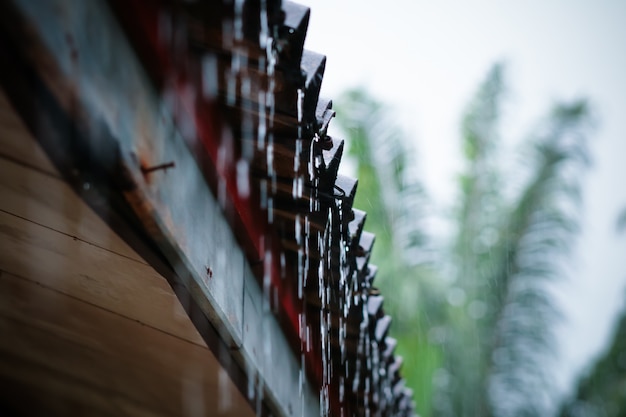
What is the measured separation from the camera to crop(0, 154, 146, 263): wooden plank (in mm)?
1974

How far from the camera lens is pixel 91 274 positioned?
99.8 inches

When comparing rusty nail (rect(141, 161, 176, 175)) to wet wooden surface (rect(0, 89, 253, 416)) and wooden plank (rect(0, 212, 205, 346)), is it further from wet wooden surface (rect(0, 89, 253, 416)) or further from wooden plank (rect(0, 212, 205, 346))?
wooden plank (rect(0, 212, 205, 346))

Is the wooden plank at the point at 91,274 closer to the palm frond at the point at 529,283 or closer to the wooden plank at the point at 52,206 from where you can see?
the wooden plank at the point at 52,206

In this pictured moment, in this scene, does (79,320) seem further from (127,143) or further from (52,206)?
(127,143)

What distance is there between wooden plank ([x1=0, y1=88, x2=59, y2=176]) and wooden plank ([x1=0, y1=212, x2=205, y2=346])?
0.48m

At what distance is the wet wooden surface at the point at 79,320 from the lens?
211cm

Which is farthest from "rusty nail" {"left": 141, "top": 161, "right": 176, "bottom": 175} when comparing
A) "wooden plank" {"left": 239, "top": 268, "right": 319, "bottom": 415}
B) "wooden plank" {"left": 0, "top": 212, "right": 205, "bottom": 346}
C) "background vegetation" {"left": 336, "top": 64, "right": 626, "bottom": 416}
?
"background vegetation" {"left": 336, "top": 64, "right": 626, "bottom": 416}

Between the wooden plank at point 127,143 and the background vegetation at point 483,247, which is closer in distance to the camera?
the wooden plank at point 127,143

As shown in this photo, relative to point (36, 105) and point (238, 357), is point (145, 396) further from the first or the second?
point (36, 105)

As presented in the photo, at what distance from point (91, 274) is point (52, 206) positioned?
468mm

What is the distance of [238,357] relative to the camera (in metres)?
2.67

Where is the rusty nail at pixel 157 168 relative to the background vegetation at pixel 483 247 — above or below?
below

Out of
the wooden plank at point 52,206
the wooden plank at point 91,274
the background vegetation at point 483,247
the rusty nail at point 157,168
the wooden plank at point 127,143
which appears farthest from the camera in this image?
the background vegetation at point 483,247

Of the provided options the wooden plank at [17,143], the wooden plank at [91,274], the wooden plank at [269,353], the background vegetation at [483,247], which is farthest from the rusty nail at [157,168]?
the background vegetation at [483,247]
